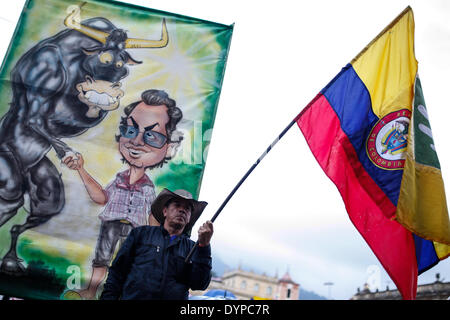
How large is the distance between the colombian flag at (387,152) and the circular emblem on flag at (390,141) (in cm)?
1

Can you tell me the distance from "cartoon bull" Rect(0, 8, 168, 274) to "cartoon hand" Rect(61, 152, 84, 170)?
66mm

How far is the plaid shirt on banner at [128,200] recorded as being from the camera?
18.3 feet

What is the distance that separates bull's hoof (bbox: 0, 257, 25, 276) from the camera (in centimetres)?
508

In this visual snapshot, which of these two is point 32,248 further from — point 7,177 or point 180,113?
point 180,113

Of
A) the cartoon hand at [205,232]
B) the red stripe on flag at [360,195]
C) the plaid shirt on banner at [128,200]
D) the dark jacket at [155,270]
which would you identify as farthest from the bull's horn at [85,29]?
the cartoon hand at [205,232]

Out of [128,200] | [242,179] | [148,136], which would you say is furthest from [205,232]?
[148,136]

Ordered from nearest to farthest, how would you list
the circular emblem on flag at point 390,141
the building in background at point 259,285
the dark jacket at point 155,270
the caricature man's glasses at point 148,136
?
the dark jacket at point 155,270 → the circular emblem on flag at point 390,141 → the caricature man's glasses at point 148,136 → the building in background at point 259,285

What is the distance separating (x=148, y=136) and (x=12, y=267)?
2.45 meters

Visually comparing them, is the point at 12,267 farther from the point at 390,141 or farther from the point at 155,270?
the point at 390,141

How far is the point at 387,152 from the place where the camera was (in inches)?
181

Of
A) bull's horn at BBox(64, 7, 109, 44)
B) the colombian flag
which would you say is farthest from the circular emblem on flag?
bull's horn at BBox(64, 7, 109, 44)

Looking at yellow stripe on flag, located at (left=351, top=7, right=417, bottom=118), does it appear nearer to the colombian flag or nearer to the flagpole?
the colombian flag

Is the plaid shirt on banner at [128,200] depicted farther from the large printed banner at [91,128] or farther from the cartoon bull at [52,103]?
the cartoon bull at [52,103]

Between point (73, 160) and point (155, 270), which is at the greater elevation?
point (73, 160)
